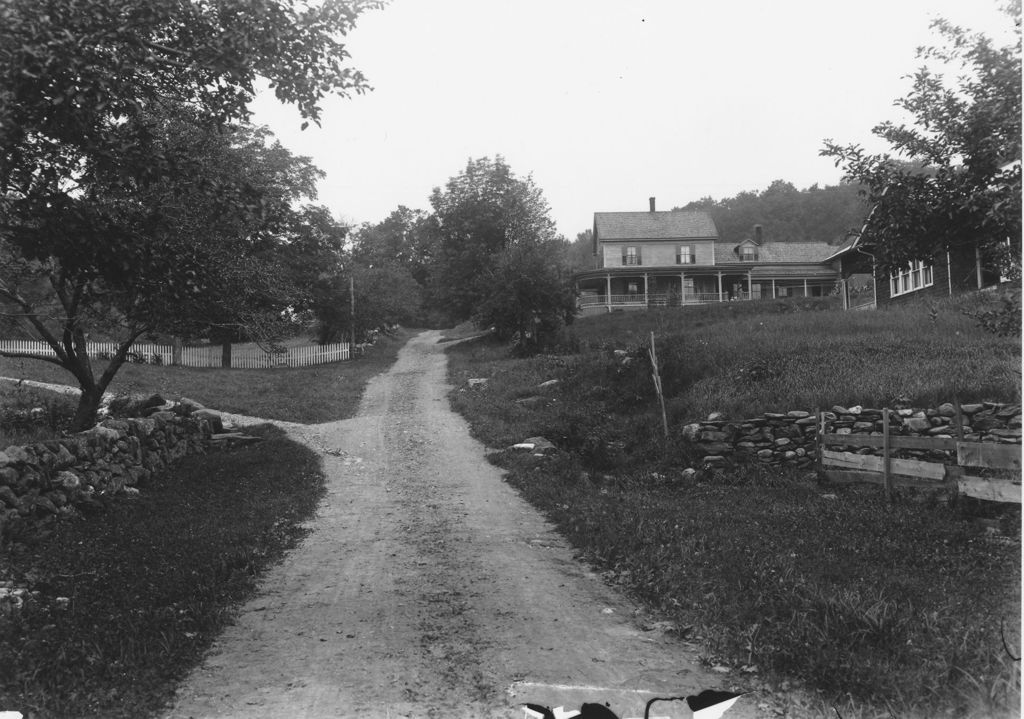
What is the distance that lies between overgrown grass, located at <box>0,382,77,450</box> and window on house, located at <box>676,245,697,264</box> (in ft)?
42.1

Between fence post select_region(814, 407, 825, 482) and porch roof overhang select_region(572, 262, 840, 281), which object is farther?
porch roof overhang select_region(572, 262, 840, 281)

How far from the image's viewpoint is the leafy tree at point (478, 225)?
31.2 feet

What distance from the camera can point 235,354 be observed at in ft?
88.3

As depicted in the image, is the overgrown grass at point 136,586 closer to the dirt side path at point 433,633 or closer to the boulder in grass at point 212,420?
the dirt side path at point 433,633

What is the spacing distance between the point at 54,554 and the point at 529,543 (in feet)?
17.2

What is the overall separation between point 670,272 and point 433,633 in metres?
13.8

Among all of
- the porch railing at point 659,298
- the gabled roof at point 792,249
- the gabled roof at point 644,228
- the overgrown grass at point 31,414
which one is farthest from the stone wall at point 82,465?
the porch railing at point 659,298

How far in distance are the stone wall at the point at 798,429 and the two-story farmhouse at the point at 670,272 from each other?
255cm

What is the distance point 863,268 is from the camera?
666cm

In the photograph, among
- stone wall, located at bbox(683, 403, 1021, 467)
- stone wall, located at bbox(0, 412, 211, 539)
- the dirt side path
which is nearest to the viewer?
the dirt side path

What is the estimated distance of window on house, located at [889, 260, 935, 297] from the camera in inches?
237

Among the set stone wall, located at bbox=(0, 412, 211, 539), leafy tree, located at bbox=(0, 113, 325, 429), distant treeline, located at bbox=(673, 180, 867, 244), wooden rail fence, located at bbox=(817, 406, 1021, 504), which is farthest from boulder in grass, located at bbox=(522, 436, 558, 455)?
distant treeline, located at bbox=(673, 180, 867, 244)

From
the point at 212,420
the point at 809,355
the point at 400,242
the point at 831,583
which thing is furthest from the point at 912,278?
the point at 212,420

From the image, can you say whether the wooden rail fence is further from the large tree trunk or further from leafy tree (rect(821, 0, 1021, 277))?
the large tree trunk
